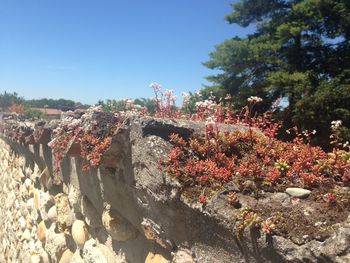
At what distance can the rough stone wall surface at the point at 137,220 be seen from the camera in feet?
5.60

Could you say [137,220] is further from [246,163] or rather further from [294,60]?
[294,60]

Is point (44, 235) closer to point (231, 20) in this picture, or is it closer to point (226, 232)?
point (226, 232)

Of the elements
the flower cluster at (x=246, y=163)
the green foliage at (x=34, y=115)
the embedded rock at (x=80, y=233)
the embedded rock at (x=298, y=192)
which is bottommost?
the embedded rock at (x=80, y=233)

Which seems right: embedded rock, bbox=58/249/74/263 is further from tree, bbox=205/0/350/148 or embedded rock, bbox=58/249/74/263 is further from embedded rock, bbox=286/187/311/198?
tree, bbox=205/0/350/148

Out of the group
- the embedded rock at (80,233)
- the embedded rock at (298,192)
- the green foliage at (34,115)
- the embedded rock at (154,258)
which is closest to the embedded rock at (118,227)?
the embedded rock at (154,258)

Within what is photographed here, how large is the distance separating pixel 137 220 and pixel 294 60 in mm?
10747

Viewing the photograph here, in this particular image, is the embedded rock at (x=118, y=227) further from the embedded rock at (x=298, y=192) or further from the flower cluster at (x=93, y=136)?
the embedded rock at (x=298, y=192)

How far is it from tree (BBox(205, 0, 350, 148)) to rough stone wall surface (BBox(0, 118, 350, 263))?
760 cm

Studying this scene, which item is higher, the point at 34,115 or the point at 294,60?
the point at 294,60

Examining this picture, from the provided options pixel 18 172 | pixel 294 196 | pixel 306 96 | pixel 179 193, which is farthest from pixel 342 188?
pixel 306 96

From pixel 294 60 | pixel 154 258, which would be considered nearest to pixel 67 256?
pixel 154 258

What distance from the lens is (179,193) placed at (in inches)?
83.6

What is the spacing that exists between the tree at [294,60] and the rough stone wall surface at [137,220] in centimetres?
760

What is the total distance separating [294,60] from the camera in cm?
1195
